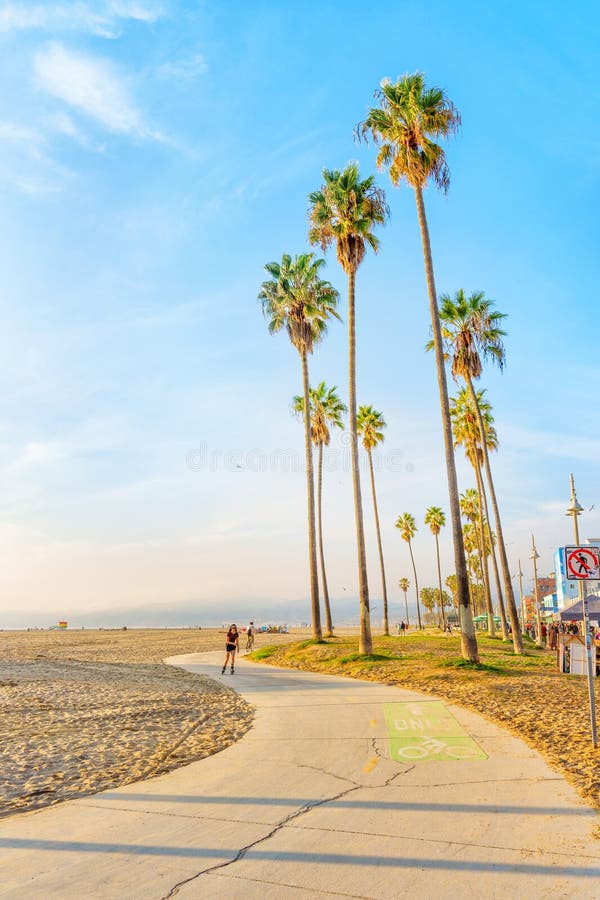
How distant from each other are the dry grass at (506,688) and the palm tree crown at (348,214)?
1701cm

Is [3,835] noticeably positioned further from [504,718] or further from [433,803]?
[504,718]

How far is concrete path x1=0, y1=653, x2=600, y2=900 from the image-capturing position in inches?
199

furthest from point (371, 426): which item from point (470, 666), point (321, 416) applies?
point (470, 666)

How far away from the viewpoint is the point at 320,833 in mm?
6262

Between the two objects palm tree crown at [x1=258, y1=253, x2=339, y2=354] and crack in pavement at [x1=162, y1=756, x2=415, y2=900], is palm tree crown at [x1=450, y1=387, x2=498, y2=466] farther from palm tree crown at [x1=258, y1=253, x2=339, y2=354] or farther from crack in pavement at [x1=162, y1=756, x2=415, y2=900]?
crack in pavement at [x1=162, y1=756, x2=415, y2=900]

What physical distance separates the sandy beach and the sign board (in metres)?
6.51

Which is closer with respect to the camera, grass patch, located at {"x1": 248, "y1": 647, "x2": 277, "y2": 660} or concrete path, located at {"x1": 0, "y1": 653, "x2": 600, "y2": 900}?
concrete path, located at {"x1": 0, "y1": 653, "x2": 600, "y2": 900}

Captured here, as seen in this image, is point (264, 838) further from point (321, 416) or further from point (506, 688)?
point (321, 416)

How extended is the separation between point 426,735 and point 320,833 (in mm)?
5782

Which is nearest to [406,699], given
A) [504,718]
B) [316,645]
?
[504,718]

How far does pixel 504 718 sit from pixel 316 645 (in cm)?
1905

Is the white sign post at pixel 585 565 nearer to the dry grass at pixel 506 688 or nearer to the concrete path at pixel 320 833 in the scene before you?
the dry grass at pixel 506 688

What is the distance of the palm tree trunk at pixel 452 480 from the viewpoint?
2109 centimetres

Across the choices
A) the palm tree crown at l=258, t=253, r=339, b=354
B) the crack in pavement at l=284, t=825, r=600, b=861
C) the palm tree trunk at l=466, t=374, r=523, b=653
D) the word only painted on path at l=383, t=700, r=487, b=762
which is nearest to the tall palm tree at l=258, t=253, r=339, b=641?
the palm tree crown at l=258, t=253, r=339, b=354
